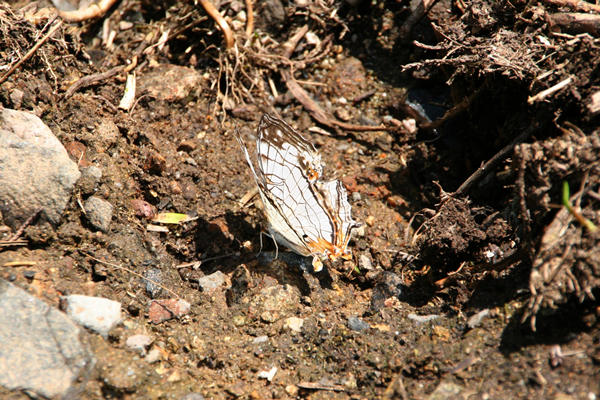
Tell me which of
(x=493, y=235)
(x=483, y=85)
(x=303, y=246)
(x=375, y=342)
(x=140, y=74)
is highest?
(x=483, y=85)

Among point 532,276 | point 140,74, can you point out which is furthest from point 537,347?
point 140,74

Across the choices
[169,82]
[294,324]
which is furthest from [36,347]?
[169,82]

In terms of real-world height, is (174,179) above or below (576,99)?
below

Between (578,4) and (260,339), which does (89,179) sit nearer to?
(260,339)

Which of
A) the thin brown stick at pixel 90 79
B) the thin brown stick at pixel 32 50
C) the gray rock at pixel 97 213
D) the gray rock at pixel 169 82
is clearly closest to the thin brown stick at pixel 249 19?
the gray rock at pixel 169 82

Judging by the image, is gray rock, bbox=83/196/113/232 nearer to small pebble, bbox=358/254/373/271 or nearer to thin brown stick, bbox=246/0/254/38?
small pebble, bbox=358/254/373/271

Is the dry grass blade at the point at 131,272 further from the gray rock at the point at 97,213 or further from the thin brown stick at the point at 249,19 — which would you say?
the thin brown stick at the point at 249,19

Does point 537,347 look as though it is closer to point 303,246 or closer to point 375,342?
point 375,342
